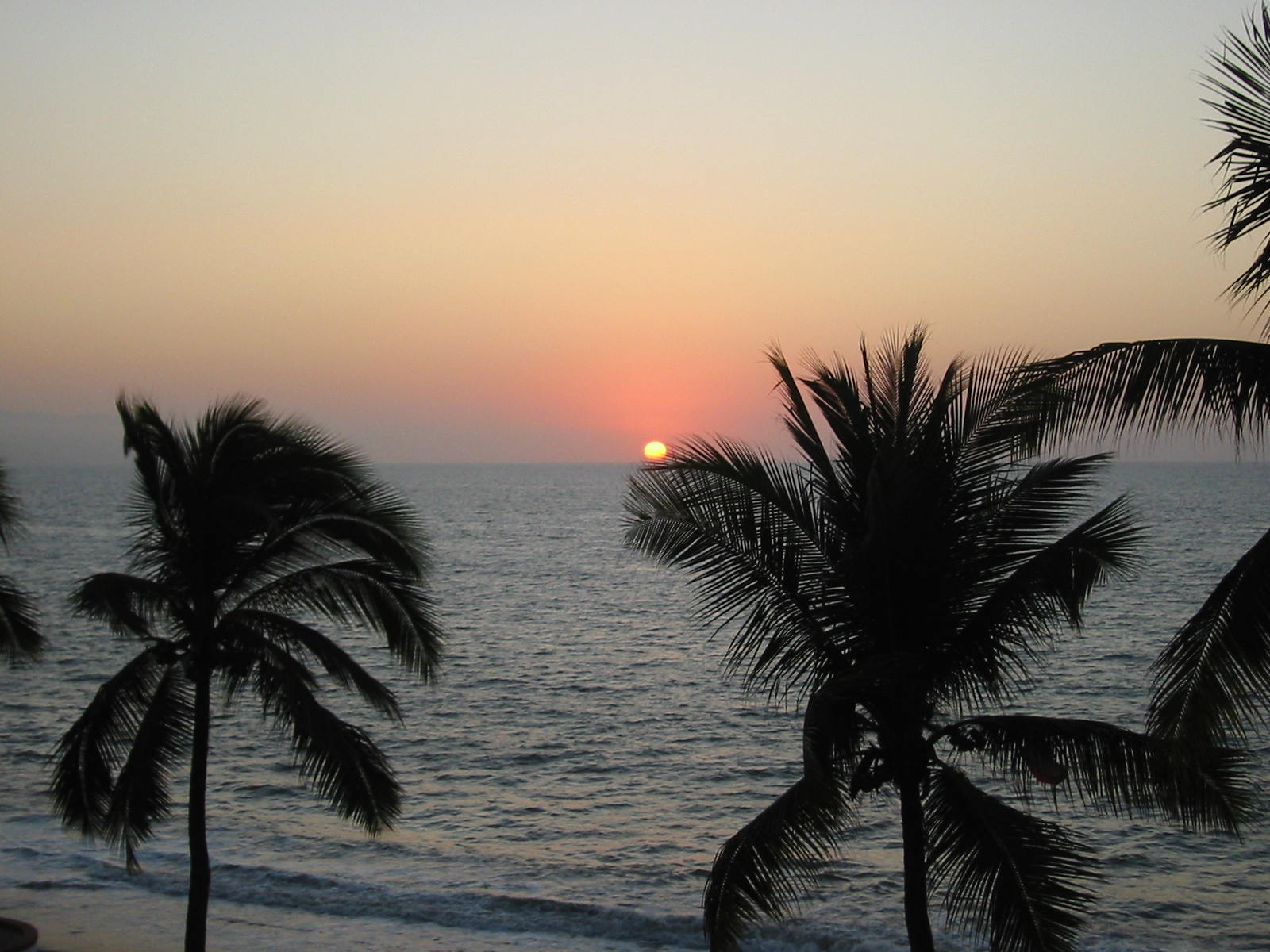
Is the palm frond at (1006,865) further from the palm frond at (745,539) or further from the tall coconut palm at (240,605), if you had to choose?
the tall coconut palm at (240,605)

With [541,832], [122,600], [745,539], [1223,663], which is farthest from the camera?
[541,832]

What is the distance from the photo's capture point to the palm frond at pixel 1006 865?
7359 millimetres

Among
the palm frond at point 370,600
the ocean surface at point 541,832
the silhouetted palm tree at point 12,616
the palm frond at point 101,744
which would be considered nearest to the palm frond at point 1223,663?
the palm frond at point 370,600

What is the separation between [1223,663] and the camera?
5848 mm

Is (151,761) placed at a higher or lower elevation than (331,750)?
lower

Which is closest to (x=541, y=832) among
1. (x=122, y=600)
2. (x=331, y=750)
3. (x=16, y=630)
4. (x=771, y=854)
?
(x=16, y=630)

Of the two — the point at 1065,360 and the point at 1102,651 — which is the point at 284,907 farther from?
→ the point at 1102,651

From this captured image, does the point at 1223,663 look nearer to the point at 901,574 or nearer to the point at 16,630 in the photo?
the point at 901,574

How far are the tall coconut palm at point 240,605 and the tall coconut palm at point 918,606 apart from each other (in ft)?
12.0

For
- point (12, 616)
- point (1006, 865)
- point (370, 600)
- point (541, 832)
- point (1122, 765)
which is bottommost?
point (541, 832)

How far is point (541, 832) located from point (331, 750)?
1534 cm

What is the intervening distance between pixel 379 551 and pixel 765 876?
206 inches

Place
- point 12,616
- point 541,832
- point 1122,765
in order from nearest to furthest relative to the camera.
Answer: point 1122,765 → point 12,616 → point 541,832

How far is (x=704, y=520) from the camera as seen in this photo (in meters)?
8.59
